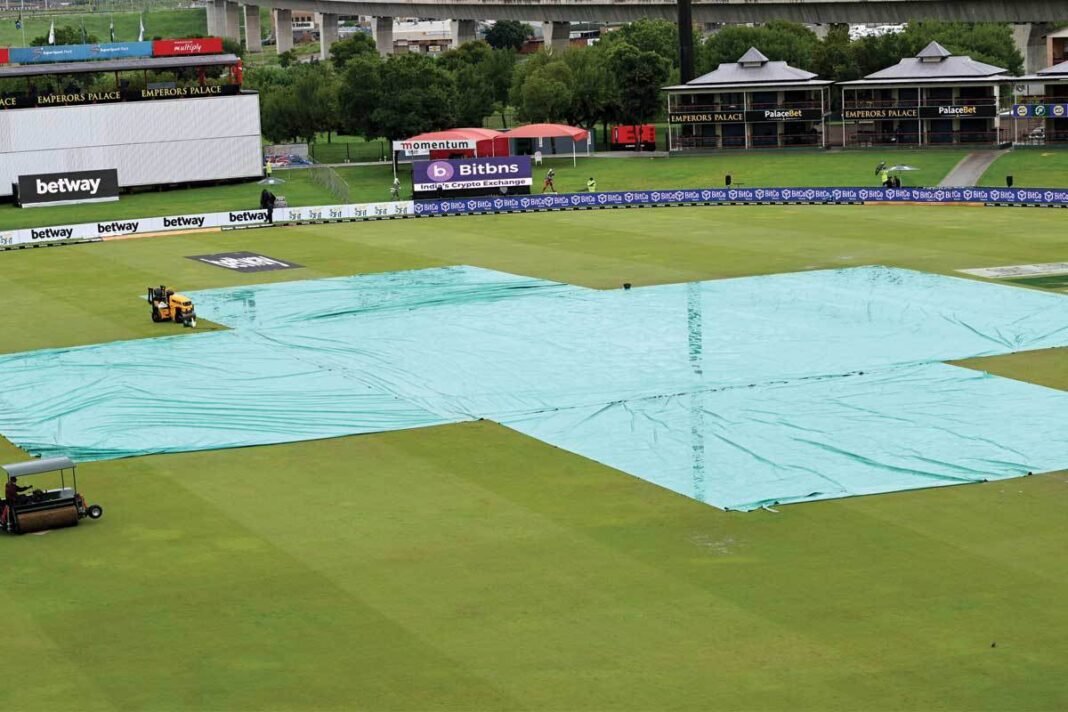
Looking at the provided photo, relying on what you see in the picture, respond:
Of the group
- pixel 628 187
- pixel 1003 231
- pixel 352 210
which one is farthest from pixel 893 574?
pixel 628 187

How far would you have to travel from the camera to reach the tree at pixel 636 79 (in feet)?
415

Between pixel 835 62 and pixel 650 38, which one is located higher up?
pixel 650 38

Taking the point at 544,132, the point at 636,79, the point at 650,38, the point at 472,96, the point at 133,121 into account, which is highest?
the point at 650,38

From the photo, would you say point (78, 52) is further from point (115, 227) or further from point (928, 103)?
point (928, 103)

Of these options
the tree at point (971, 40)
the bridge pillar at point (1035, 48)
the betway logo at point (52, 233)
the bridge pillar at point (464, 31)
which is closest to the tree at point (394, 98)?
the betway logo at point (52, 233)

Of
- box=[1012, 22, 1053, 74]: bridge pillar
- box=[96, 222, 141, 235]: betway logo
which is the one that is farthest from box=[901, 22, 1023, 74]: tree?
box=[96, 222, 141, 235]: betway logo

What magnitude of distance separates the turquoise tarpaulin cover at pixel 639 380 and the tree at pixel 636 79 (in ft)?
216

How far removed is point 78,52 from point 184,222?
88.7ft

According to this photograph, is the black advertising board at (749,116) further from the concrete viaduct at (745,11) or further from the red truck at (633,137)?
the concrete viaduct at (745,11)

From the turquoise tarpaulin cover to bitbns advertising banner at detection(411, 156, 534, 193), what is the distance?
32.6 meters

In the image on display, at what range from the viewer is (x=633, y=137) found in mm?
123750

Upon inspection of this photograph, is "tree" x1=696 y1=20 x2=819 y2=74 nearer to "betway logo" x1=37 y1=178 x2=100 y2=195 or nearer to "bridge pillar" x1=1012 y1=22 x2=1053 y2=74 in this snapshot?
"bridge pillar" x1=1012 y1=22 x2=1053 y2=74

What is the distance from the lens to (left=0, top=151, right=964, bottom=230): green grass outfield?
9881cm

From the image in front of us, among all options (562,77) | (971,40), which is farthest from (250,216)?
(971,40)
